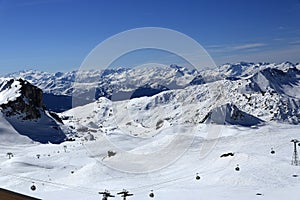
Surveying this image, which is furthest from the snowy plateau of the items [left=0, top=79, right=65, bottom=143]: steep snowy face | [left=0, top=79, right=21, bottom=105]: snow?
[left=0, top=79, right=65, bottom=143]: steep snowy face

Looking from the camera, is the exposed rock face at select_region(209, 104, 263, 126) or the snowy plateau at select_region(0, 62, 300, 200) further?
the exposed rock face at select_region(209, 104, 263, 126)

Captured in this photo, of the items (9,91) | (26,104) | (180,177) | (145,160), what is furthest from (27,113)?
(180,177)

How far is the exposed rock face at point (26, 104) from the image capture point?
62.0 m

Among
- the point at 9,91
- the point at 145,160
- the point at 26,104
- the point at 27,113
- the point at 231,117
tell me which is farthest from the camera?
the point at 9,91

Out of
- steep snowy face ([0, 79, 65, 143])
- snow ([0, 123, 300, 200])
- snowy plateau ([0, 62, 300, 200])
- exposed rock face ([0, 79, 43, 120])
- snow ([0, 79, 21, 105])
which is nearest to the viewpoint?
snow ([0, 123, 300, 200])

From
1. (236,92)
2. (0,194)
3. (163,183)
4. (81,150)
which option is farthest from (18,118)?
(236,92)

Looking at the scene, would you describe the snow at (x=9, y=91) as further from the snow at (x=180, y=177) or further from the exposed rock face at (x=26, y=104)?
the snow at (x=180, y=177)

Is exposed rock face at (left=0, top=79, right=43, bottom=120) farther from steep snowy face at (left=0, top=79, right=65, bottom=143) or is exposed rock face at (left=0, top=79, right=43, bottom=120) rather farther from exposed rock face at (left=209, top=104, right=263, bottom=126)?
exposed rock face at (left=209, top=104, right=263, bottom=126)

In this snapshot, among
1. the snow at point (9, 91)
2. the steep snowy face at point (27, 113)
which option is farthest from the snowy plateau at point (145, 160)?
the steep snowy face at point (27, 113)

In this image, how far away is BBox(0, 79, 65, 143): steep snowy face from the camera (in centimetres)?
5759

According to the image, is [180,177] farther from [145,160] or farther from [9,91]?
[9,91]

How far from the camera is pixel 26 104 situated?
63469 millimetres

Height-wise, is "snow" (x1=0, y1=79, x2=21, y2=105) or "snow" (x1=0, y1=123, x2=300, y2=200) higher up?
"snow" (x1=0, y1=79, x2=21, y2=105)

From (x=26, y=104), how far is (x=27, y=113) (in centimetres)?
159
